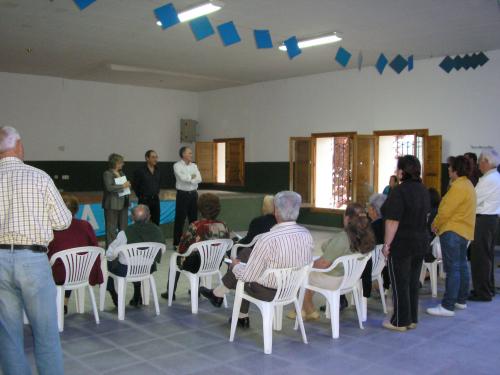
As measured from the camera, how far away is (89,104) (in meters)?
11.6

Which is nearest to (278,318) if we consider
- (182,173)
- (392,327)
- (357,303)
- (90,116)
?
(357,303)

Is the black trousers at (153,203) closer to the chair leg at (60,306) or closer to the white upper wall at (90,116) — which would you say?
the chair leg at (60,306)

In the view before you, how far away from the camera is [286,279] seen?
3.43 meters

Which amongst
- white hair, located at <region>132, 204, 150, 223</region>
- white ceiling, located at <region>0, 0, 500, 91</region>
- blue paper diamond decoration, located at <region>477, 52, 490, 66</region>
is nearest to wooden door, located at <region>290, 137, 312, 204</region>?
white ceiling, located at <region>0, 0, 500, 91</region>

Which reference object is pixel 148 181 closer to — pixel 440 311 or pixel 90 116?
pixel 440 311

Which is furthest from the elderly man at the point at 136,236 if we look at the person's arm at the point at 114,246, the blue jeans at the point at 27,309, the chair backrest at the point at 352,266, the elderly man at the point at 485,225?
the elderly man at the point at 485,225

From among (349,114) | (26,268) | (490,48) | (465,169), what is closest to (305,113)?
(349,114)

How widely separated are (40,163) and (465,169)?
30.1 ft

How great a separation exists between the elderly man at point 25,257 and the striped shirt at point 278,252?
4.35 feet

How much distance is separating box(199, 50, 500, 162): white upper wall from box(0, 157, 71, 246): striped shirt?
7.47 metres

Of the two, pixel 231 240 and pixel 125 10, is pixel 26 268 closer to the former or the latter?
pixel 231 240

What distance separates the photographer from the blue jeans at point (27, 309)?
7.63 feet

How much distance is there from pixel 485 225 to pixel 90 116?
9.20 m

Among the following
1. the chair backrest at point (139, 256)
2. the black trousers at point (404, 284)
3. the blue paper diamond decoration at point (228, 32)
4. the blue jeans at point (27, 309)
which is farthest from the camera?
the blue paper diamond decoration at point (228, 32)
